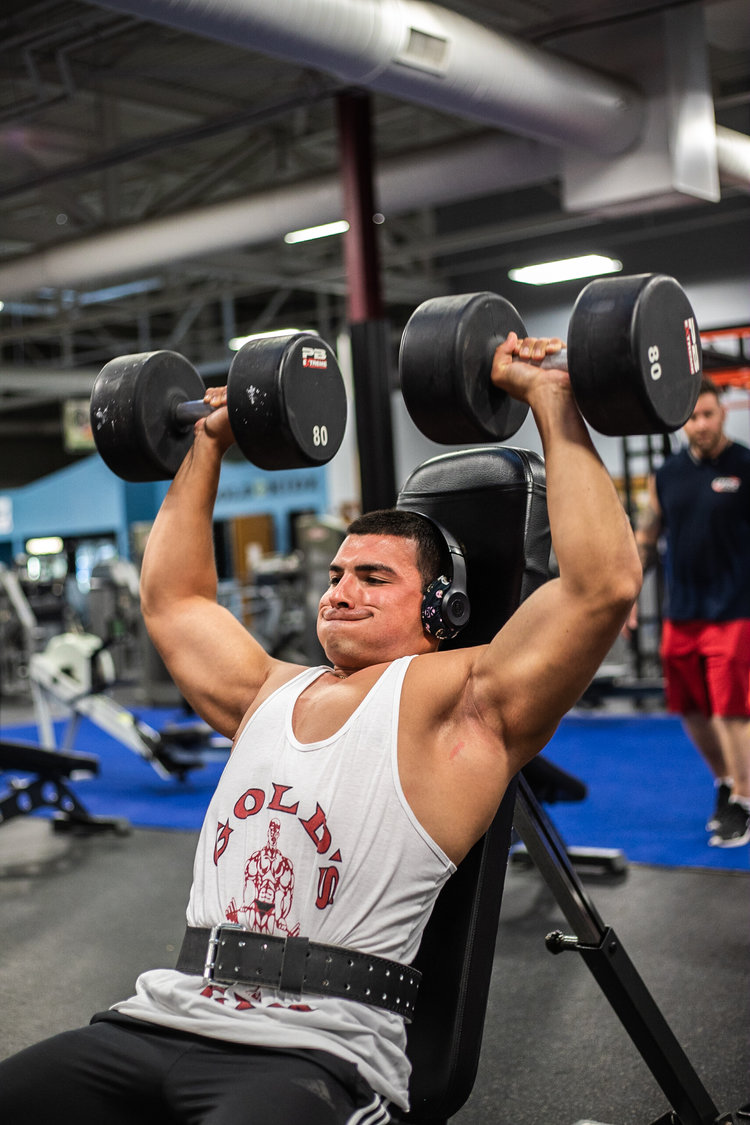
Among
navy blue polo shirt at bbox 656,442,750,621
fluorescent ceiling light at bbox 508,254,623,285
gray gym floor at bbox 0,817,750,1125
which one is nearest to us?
gray gym floor at bbox 0,817,750,1125

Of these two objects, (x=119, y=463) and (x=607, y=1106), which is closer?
(x=119, y=463)

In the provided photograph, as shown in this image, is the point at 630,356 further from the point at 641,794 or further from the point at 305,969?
the point at 641,794

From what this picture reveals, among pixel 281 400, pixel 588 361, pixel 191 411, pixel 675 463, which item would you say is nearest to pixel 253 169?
pixel 675 463

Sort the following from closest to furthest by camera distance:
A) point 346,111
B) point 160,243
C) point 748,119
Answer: point 346,111 < point 160,243 < point 748,119

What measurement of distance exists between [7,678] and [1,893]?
23.2 ft

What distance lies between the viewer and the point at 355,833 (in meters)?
1.35

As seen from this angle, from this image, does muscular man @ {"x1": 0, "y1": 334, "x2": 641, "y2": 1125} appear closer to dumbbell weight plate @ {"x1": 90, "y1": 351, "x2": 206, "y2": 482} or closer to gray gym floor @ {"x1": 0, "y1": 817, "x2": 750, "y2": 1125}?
dumbbell weight plate @ {"x1": 90, "y1": 351, "x2": 206, "y2": 482}

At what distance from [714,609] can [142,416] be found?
2514 millimetres

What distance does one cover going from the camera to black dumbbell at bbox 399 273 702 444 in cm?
131

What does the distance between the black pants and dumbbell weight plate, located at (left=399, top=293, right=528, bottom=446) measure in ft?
2.53

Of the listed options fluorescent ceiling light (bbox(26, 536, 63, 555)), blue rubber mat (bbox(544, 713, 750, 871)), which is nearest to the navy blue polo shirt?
blue rubber mat (bbox(544, 713, 750, 871))

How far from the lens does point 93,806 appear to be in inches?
206

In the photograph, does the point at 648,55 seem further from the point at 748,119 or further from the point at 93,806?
the point at 93,806

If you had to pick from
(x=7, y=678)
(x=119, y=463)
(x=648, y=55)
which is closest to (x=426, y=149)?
(x=648, y=55)
